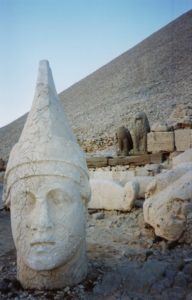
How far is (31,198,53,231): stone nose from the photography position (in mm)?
2906

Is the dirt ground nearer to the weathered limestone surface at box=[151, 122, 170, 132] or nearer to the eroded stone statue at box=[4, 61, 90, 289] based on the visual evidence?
the eroded stone statue at box=[4, 61, 90, 289]

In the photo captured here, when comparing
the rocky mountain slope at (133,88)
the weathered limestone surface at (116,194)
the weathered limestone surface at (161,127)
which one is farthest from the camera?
the rocky mountain slope at (133,88)

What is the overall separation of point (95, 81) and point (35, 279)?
49.8 metres

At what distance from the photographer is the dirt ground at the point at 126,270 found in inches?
113

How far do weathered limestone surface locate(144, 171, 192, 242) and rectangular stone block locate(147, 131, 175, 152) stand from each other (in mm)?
4742

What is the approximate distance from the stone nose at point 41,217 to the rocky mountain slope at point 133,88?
73.2ft

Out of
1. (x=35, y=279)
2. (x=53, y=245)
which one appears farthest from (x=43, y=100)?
(x=35, y=279)

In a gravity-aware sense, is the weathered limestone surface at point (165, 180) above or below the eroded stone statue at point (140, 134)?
below

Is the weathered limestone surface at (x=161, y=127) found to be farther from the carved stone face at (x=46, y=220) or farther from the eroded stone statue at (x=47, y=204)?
the carved stone face at (x=46, y=220)

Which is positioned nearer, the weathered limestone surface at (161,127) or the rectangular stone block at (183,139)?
the rectangular stone block at (183,139)

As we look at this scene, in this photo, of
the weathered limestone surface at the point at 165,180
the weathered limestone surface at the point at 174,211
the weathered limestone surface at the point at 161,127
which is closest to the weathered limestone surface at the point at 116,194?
the weathered limestone surface at the point at 165,180

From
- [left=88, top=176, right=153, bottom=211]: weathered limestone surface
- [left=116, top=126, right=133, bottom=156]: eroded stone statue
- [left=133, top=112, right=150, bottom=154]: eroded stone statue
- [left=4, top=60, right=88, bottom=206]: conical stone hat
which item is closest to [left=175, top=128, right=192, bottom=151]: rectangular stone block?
[left=133, top=112, right=150, bottom=154]: eroded stone statue

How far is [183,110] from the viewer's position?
10570mm

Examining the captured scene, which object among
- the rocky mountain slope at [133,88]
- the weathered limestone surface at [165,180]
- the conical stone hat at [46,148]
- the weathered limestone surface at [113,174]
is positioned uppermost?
the rocky mountain slope at [133,88]
